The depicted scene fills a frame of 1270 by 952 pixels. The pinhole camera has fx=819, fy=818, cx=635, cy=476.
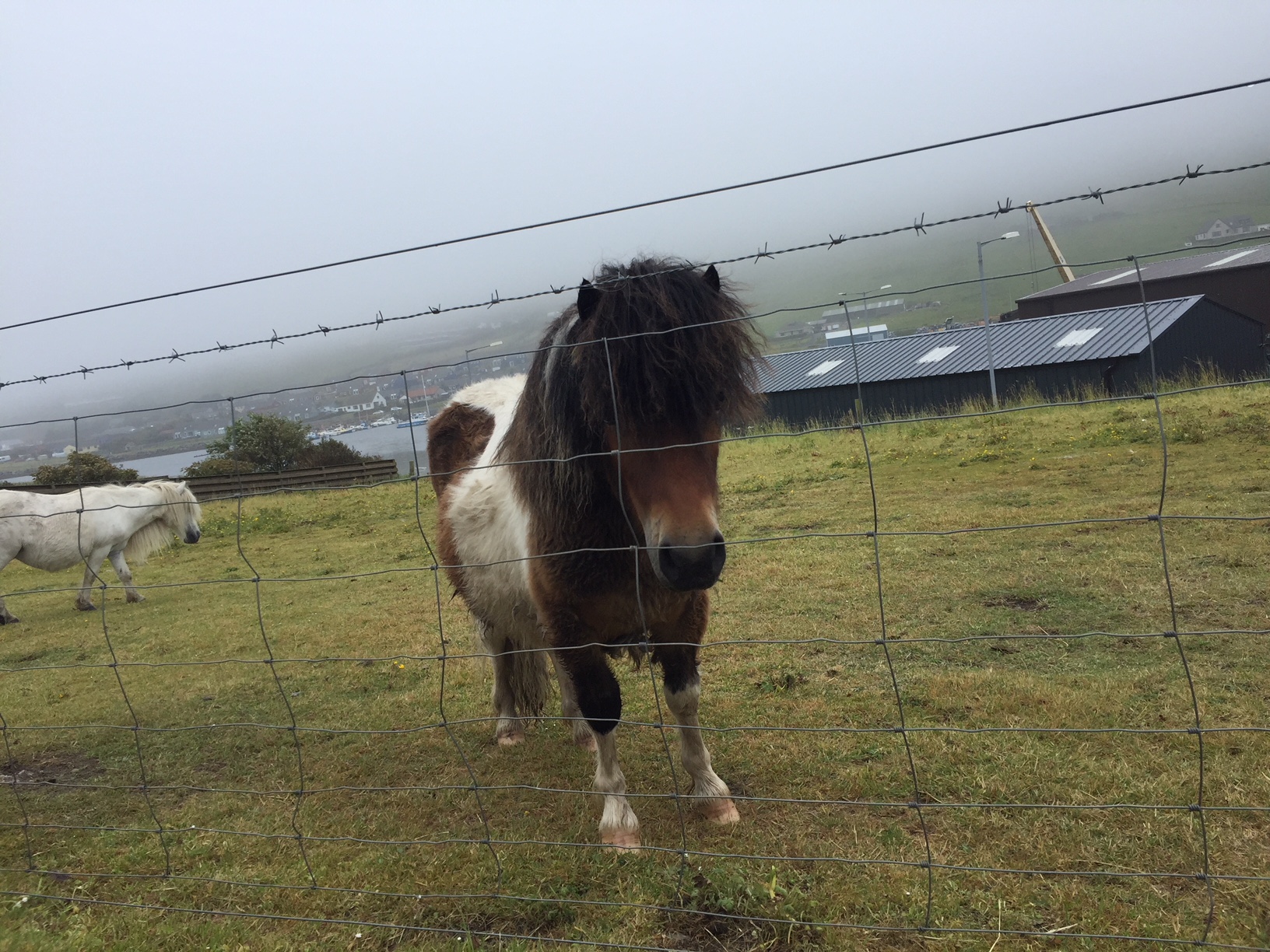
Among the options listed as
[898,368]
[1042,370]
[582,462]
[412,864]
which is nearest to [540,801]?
[412,864]

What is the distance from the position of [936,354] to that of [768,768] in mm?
19497

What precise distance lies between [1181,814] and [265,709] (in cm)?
520

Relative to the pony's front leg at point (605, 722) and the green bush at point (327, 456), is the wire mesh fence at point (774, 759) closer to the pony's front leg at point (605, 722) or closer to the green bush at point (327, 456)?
the pony's front leg at point (605, 722)

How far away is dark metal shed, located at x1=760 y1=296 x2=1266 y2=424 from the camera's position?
51.9 ft

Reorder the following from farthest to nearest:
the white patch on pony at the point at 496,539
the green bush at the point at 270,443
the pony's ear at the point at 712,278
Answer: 1. the green bush at the point at 270,443
2. the white patch on pony at the point at 496,539
3. the pony's ear at the point at 712,278

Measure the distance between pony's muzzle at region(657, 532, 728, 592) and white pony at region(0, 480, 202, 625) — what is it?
7954 millimetres

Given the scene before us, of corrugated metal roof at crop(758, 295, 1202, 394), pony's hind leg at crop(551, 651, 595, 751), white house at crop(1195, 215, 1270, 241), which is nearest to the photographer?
white house at crop(1195, 215, 1270, 241)

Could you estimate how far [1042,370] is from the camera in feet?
54.9

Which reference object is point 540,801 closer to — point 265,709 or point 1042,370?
point 265,709

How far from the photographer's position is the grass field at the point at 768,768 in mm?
2619

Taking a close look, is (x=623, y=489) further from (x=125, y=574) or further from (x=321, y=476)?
(x=125, y=574)

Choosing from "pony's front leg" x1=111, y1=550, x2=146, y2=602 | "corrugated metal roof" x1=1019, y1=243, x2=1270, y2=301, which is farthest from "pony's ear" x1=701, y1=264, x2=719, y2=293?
"corrugated metal roof" x1=1019, y1=243, x2=1270, y2=301

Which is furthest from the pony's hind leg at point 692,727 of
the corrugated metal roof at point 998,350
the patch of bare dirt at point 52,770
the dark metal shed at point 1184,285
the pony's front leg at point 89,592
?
the dark metal shed at point 1184,285

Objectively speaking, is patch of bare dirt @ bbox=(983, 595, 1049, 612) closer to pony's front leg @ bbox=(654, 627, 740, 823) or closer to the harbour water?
pony's front leg @ bbox=(654, 627, 740, 823)
